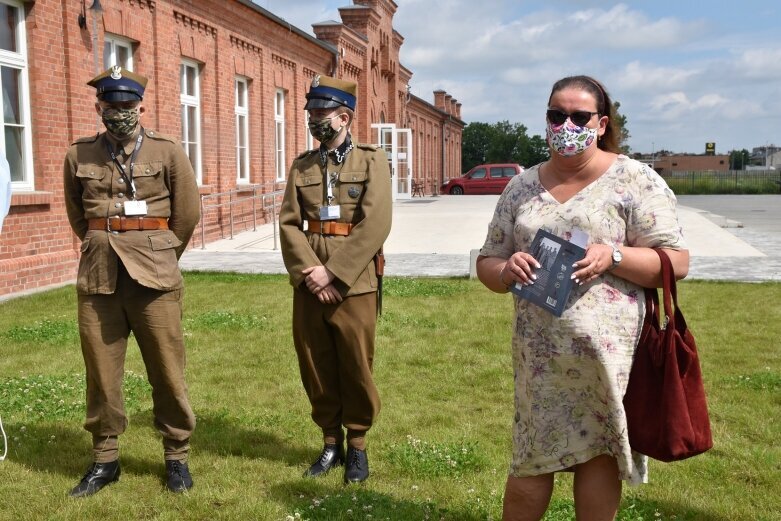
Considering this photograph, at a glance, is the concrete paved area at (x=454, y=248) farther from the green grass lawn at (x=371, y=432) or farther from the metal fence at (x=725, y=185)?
the metal fence at (x=725, y=185)

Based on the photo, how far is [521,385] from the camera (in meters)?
3.15

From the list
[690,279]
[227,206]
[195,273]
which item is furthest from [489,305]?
[227,206]

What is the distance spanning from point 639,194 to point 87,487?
3.04 meters

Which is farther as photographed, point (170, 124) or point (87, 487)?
point (170, 124)

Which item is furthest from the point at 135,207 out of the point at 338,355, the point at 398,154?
the point at 398,154

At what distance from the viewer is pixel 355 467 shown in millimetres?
4359

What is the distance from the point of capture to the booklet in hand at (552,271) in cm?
284

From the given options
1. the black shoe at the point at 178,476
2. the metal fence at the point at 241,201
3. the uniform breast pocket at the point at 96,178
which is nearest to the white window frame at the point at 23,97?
the metal fence at the point at 241,201

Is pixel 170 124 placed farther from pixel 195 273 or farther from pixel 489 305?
pixel 489 305

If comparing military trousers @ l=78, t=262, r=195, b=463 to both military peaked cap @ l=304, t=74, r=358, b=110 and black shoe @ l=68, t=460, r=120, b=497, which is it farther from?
→ military peaked cap @ l=304, t=74, r=358, b=110

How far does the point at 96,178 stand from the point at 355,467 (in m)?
1.96

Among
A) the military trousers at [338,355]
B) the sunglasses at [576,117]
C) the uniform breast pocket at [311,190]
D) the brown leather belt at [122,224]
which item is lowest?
the military trousers at [338,355]

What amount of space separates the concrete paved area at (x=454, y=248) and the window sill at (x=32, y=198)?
2.67 meters

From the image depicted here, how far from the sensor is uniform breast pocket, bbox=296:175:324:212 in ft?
13.9
